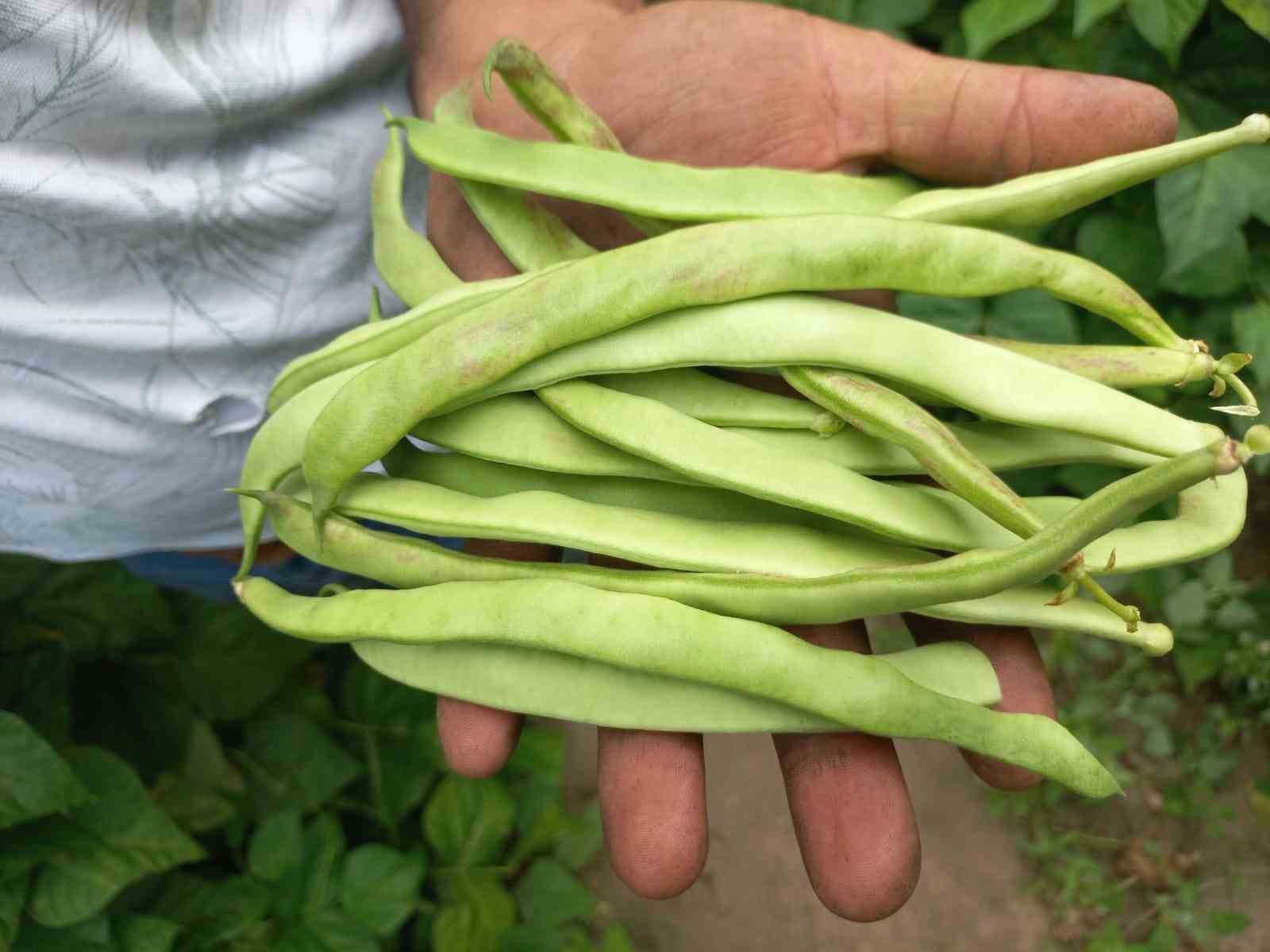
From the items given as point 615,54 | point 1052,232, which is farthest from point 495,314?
point 1052,232

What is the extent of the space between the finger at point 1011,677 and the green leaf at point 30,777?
1.29m

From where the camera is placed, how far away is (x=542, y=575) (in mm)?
1160

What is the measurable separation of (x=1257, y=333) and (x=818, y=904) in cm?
164

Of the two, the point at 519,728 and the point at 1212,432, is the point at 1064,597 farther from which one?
the point at 519,728

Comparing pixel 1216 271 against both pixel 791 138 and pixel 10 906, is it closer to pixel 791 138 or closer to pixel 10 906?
pixel 791 138

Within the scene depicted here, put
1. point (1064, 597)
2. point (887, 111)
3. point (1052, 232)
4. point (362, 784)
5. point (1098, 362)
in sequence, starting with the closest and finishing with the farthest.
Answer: point (1064, 597)
point (1098, 362)
point (887, 111)
point (1052, 232)
point (362, 784)

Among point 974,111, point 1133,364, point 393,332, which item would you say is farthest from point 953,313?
point 393,332

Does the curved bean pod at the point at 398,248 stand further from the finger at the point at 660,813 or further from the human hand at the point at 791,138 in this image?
the finger at the point at 660,813

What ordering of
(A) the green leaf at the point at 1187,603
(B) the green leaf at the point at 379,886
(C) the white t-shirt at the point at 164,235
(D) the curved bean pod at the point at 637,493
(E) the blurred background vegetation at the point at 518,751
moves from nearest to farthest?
(C) the white t-shirt at the point at 164,235, (D) the curved bean pod at the point at 637,493, (E) the blurred background vegetation at the point at 518,751, (B) the green leaf at the point at 379,886, (A) the green leaf at the point at 1187,603

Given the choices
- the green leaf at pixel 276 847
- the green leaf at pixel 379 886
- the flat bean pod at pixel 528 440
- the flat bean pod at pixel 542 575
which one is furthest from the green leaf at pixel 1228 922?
the green leaf at pixel 276 847

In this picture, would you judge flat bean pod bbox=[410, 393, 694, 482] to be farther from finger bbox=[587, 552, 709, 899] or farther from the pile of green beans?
finger bbox=[587, 552, 709, 899]

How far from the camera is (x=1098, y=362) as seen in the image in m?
1.13

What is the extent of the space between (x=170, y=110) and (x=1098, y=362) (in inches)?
46.9

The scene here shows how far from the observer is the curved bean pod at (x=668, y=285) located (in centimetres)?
107
